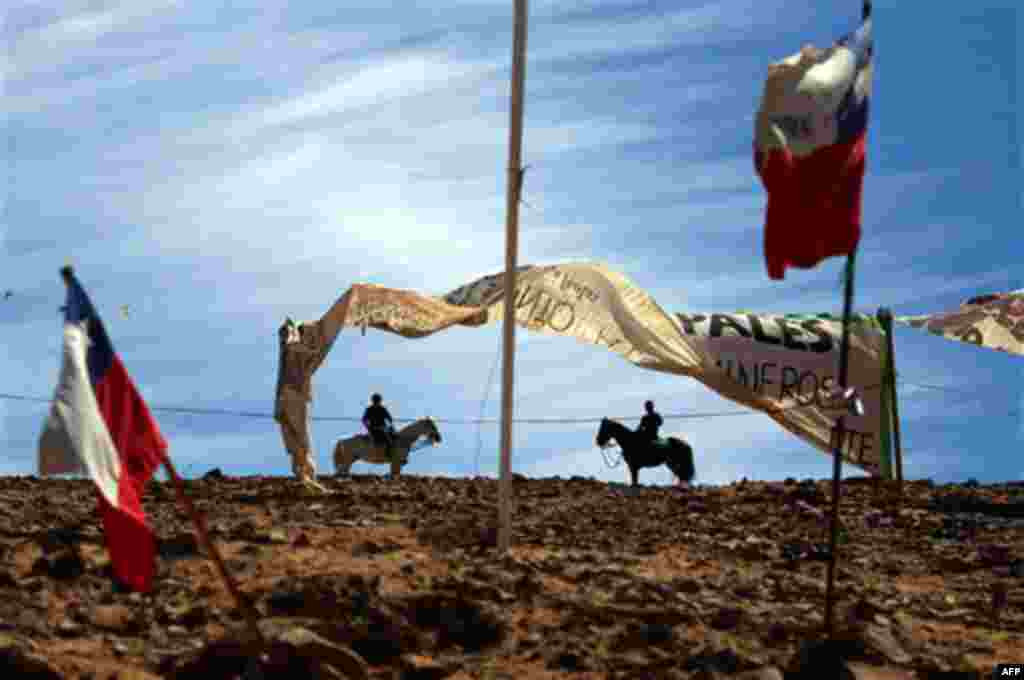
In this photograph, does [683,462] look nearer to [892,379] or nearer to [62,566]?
[892,379]

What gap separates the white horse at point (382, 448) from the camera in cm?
3469

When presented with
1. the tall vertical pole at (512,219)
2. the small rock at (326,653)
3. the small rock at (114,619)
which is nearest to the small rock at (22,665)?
the small rock at (114,619)

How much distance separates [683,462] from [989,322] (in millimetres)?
5466

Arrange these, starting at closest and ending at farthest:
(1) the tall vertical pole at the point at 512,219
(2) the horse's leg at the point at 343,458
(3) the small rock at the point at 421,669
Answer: (3) the small rock at the point at 421,669
(1) the tall vertical pole at the point at 512,219
(2) the horse's leg at the point at 343,458

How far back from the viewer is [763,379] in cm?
2944

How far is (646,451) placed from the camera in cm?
3347

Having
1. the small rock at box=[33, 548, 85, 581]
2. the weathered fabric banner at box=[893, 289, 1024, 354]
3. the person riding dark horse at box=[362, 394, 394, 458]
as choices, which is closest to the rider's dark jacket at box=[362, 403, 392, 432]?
the person riding dark horse at box=[362, 394, 394, 458]

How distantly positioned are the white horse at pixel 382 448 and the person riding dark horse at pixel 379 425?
7cm

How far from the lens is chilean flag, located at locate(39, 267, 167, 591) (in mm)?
15719

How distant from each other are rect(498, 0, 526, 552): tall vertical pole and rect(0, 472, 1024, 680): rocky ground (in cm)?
66

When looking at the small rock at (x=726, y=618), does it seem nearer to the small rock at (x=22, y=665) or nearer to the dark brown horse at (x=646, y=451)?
the small rock at (x=22, y=665)

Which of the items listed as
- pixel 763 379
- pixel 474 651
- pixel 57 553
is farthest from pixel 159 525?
pixel 763 379

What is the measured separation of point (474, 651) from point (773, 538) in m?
8.01

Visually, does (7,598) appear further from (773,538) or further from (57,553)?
(773,538)
